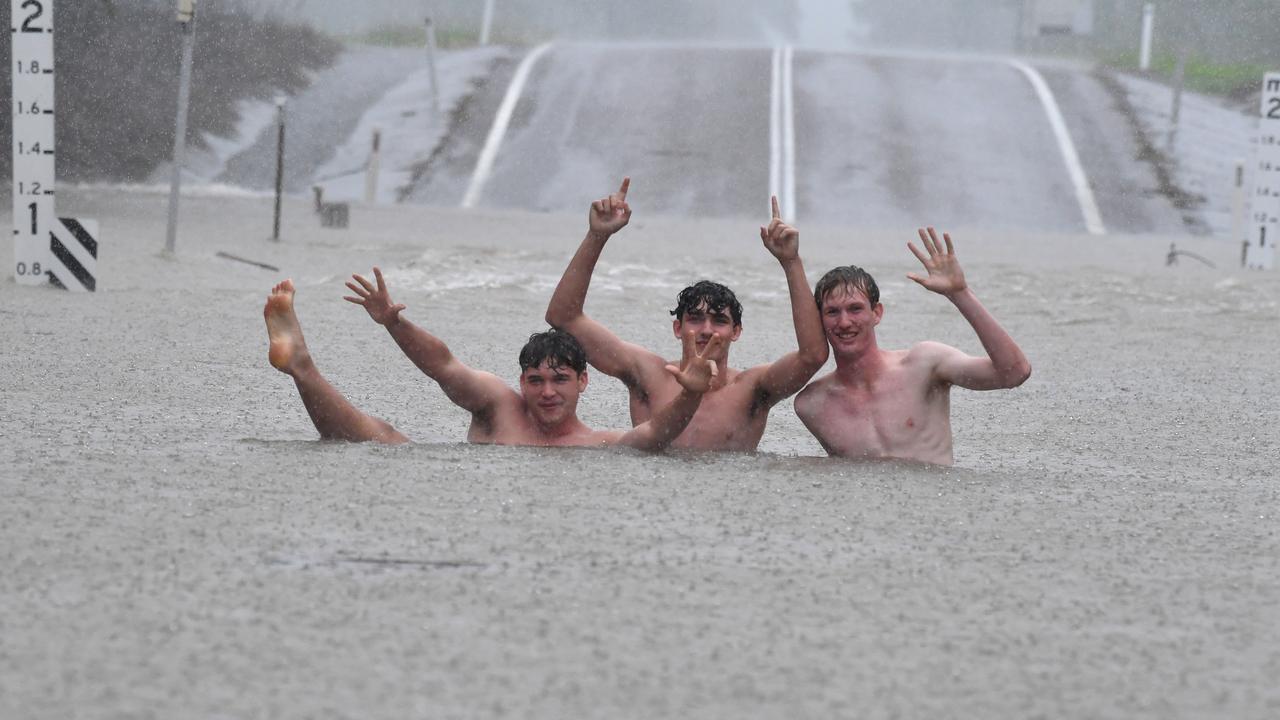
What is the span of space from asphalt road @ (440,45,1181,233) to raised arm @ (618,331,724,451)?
50.1ft

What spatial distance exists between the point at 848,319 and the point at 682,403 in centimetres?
77

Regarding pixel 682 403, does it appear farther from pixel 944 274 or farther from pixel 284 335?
pixel 284 335

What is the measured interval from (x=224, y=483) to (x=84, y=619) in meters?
1.49

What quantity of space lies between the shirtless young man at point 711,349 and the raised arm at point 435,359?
38cm

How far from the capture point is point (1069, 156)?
24.7 meters

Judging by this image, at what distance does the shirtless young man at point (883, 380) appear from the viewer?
611 cm

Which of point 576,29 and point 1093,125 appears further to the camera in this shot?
point 576,29

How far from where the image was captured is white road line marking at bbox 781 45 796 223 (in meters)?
22.0

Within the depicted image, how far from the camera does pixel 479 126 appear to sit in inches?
1014

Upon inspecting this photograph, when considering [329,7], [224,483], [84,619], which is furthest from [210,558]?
[329,7]

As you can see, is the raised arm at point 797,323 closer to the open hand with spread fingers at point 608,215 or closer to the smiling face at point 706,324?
the smiling face at point 706,324

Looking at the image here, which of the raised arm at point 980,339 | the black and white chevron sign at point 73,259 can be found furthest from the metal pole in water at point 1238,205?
the raised arm at point 980,339

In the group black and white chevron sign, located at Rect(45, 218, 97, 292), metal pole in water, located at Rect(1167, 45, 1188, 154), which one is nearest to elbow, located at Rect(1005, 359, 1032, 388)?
black and white chevron sign, located at Rect(45, 218, 97, 292)

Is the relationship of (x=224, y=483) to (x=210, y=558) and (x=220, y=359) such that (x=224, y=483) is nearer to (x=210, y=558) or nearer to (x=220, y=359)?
(x=210, y=558)
